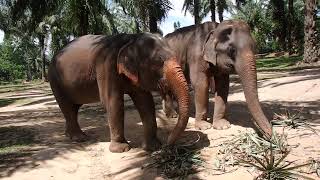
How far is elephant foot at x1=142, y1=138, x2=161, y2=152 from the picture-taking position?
868cm

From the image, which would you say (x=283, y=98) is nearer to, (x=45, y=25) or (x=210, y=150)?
(x=210, y=150)

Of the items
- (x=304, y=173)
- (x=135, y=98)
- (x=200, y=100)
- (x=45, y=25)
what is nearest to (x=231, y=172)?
(x=304, y=173)

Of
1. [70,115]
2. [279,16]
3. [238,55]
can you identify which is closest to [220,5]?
[279,16]

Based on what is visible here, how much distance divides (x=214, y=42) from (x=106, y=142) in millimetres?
2792

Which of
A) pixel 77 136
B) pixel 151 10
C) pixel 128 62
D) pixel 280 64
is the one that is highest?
pixel 151 10

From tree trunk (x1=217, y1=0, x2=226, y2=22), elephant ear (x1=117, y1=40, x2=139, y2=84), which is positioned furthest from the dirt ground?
tree trunk (x1=217, y1=0, x2=226, y2=22)

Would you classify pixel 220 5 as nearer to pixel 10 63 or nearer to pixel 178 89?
pixel 178 89

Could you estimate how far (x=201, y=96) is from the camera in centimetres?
1015

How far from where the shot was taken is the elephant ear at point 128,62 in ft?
26.5

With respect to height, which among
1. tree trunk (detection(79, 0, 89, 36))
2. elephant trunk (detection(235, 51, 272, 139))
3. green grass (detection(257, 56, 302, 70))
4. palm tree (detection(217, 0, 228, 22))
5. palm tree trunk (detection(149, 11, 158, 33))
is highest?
palm tree (detection(217, 0, 228, 22))

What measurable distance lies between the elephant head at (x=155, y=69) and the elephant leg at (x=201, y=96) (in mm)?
2212

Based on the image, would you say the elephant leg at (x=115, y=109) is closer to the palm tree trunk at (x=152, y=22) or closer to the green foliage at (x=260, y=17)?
the palm tree trunk at (x=152, y=22)

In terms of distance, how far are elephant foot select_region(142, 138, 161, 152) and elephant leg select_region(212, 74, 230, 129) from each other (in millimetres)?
1600

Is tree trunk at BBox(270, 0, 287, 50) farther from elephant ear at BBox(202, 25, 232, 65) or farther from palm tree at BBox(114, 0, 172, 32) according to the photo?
elephant ear at BBox(202, 25, 232, 65)
